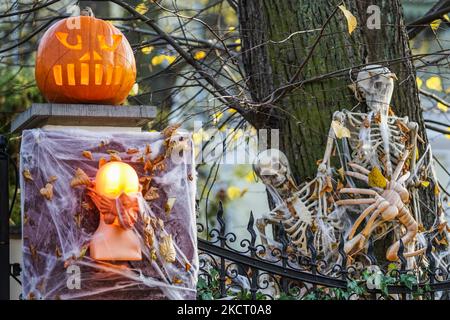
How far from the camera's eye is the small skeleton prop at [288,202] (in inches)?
230

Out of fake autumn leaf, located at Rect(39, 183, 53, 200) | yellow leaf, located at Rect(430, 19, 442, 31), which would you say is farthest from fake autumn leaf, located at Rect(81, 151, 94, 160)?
yellow leaf, located at Rect(430, 19, 442, 31)

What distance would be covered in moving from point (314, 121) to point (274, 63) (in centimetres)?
50

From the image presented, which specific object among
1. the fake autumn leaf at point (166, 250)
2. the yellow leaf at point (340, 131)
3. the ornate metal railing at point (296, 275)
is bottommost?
the ornate metal railing at point (296, 275)

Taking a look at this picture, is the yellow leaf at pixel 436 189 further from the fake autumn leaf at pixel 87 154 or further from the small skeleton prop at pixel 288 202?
the fake autumn leaf at pixel 87 154

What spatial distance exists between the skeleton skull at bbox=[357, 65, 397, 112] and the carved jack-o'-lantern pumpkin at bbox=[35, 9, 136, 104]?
6.60 ft

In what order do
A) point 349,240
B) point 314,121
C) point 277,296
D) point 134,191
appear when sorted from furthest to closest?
point 314,121, point 349,240, point 277,296, point 134,191

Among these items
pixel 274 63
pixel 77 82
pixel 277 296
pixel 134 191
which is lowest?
pixel 277 296

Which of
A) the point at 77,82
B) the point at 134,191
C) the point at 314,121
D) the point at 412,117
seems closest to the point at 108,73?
the point at 77,82

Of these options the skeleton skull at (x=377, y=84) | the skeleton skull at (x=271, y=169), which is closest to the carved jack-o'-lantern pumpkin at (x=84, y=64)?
the skeleton skull at (x=271, y=169)

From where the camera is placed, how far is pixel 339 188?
19.6ft

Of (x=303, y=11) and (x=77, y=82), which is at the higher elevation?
(x=303, y=11)

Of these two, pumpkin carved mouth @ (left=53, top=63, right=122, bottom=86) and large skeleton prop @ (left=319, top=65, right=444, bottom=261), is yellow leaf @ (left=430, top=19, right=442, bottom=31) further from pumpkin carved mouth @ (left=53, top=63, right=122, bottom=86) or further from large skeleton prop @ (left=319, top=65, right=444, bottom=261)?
pumpkin carved mouth @ (left=53, top=63, right=122, bottom=86)

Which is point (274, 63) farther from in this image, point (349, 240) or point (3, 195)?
point (3, 195)

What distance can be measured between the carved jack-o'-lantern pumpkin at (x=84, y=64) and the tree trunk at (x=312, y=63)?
1785 mm
